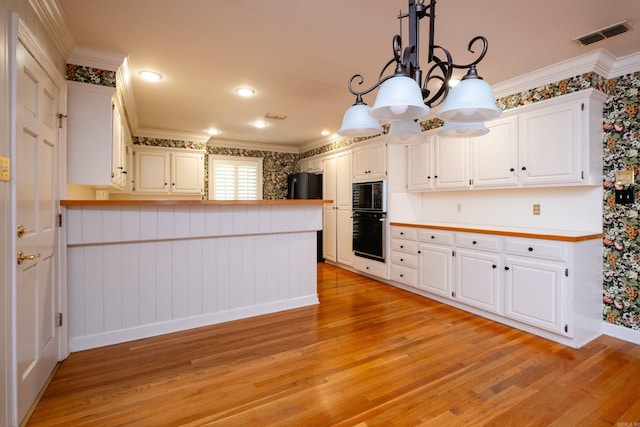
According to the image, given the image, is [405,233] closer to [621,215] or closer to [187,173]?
[621,215]

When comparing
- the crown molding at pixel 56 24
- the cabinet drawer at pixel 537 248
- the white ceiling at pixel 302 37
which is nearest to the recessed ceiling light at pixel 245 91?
the white ceiling at pixel 302 37

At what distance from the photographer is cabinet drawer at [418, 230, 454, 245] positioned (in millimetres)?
3469

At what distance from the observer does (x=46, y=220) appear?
1996mm

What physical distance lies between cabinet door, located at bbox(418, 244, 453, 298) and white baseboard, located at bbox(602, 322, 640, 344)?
4.27ft

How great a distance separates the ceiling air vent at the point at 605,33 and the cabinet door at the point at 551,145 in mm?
Answer: 537

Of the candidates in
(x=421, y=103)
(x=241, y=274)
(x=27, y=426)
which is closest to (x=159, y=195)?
(x=241, y=274)

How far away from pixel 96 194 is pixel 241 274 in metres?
2.10

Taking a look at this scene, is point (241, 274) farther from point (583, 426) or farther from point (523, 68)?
point (523, 68)

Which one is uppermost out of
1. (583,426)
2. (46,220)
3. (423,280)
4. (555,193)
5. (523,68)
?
(523,68)

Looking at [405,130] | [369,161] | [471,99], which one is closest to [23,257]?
[405,130]

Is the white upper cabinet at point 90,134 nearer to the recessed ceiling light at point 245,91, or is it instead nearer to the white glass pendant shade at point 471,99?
the recessed ceiling light at point 245,91

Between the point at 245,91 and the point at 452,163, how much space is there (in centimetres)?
255

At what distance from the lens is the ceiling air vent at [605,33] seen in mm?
2117

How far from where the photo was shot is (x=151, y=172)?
520cm
